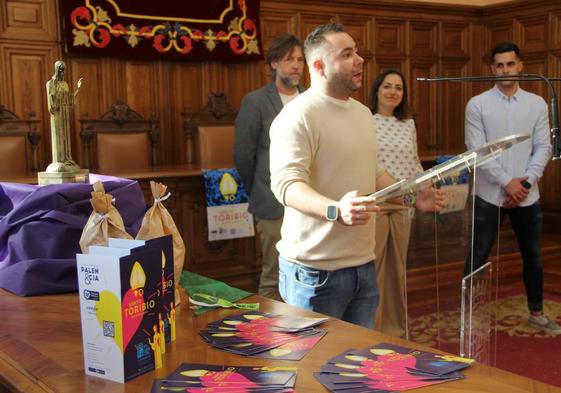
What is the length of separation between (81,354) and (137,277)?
228 mm

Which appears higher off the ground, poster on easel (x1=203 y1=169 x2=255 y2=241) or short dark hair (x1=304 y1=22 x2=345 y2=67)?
short dark hair (x1=304 y1=22 x2=345 y2=67)

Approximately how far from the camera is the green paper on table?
1.65 m

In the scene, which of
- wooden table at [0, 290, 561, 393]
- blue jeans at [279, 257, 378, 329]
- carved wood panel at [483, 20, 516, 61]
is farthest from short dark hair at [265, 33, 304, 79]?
carved wood panel at [483, 20, 516, 61]

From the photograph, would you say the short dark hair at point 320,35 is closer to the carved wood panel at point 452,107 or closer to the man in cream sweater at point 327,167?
the man in cream sweater at point 327,167

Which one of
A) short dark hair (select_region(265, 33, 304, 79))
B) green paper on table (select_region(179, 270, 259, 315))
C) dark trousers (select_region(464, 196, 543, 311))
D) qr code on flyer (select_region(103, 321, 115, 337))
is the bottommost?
dark trousers (select_region(464, 196, 543, 311))

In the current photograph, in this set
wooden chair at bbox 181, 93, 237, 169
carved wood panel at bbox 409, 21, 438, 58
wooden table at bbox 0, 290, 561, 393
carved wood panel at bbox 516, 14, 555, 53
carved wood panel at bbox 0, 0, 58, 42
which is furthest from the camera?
carved wood panel at bbox 409, 21, 438, 58

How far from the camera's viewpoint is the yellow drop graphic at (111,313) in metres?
1.21

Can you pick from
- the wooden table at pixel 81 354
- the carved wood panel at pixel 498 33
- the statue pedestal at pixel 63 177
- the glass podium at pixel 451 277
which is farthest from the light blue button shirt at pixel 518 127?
the carved wood panel at pixel 498 33

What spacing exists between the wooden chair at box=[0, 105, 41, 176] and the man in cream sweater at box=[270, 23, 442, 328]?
Result: 11.7ft

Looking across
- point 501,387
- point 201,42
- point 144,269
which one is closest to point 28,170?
point 201,42

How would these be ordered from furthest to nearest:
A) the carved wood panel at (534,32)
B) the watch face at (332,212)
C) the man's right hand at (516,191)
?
the carved wood panel at (534,32)
the man's right hand at (516,191)
the watch face at (332,212)

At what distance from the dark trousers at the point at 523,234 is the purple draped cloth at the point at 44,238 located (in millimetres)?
2029

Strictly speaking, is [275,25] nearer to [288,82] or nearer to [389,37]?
[389,37]

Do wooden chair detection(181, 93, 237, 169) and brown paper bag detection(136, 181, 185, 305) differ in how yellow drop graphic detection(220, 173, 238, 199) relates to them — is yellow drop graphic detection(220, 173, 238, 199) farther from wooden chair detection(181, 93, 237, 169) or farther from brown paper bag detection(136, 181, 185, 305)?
brown paper bag detection(136, 181, 185, 305)
